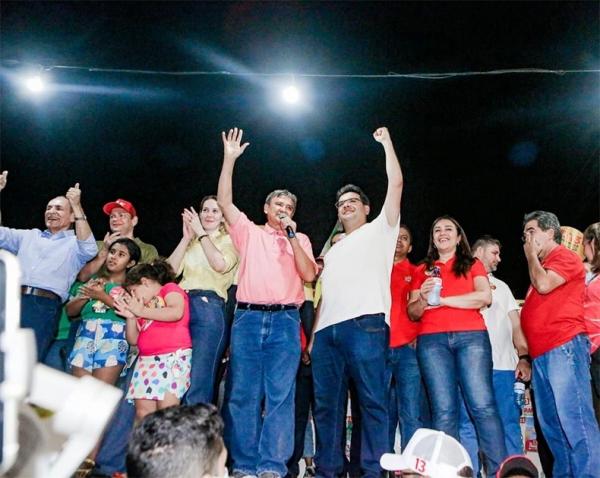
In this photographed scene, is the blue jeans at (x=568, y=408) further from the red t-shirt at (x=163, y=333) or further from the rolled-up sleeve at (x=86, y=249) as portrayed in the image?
the rolled-up sleeve at (x=86, y=249)

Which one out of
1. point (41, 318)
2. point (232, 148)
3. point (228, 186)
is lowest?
point (41, 318)

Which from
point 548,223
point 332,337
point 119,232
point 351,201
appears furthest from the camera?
point 119,232

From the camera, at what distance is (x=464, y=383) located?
400 centimetres

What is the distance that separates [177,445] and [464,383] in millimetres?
2601

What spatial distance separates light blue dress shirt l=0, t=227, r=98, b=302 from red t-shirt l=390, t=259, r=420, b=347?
2.15m

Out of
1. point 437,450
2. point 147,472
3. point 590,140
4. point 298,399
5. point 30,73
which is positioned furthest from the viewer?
point 590,140

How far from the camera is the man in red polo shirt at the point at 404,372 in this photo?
4.39 meters

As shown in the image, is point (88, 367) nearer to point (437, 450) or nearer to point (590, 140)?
point (437, 450)

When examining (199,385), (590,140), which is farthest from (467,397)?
(590,140)

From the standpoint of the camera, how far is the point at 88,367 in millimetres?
4242

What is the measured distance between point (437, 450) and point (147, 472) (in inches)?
68.6

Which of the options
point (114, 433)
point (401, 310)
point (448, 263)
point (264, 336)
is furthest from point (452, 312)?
point (114, 433)

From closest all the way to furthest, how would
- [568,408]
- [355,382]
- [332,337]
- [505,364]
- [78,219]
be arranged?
[568,408] → [355,382] → [332,337] → [505,364] → [78,219]

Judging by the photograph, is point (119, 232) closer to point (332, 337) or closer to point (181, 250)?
point (181, 250)
